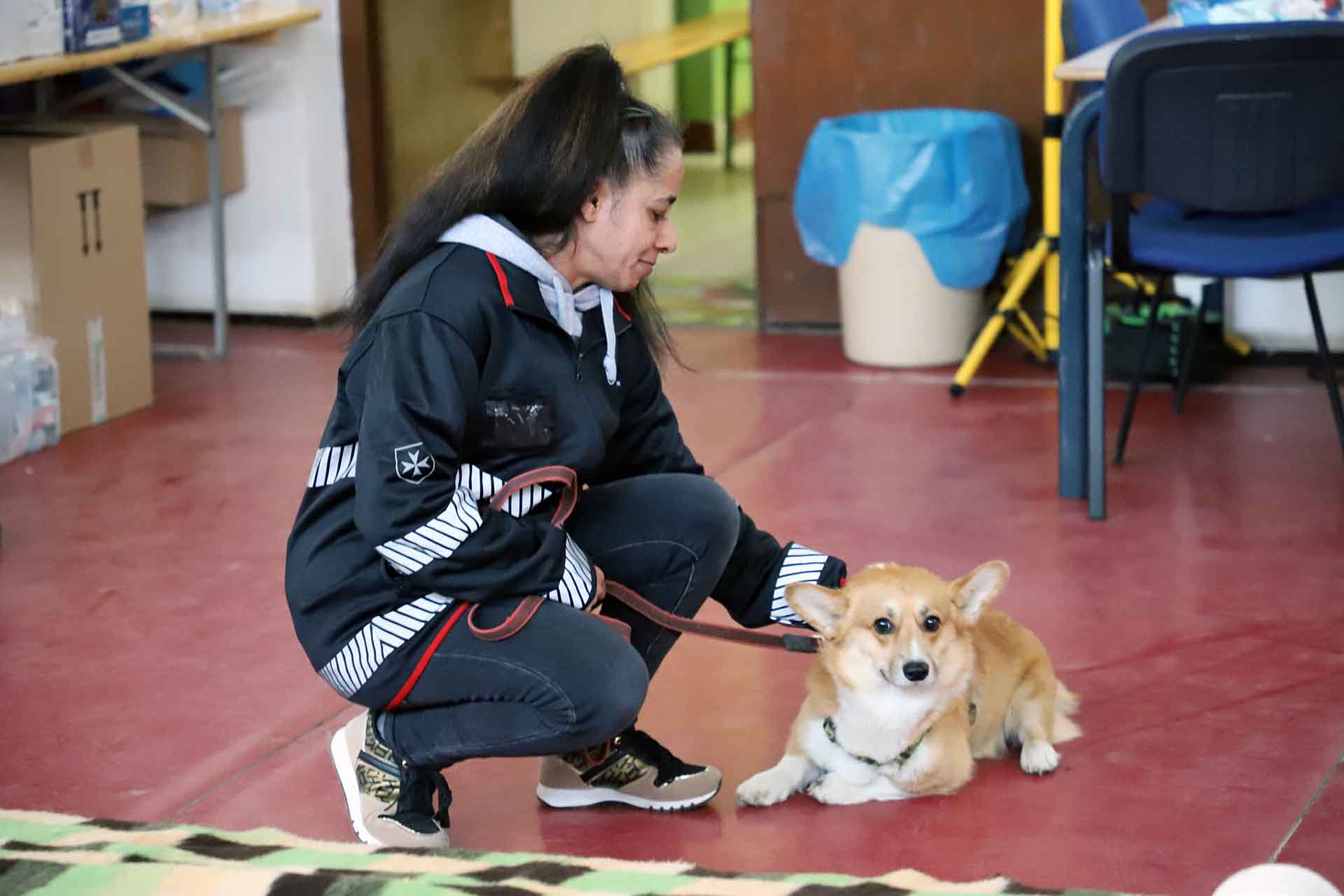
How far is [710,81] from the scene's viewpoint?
913cm

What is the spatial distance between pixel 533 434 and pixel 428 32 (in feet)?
12.9

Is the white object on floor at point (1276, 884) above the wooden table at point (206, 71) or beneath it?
beneath

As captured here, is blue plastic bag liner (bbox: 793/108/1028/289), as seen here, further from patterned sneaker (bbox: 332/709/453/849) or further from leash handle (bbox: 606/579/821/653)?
patterned sneaker (bbox: 332/709/453/849)

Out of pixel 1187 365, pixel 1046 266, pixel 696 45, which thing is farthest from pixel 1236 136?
pixel 696 45

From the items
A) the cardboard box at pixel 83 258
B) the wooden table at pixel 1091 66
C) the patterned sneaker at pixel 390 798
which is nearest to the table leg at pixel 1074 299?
the wooden table at pixel 1091 66

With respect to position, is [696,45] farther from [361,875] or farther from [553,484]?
[361,875]

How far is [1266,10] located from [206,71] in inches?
110

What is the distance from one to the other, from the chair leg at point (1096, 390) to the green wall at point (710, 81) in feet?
19.3

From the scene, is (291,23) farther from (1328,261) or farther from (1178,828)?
(1178,828)

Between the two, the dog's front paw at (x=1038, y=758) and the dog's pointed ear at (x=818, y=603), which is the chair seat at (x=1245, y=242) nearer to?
the dog's front paw at (x=1038, y=758)

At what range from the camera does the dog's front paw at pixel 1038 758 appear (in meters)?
2.29

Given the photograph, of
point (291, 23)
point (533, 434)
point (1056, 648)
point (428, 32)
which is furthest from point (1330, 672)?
point (428, 32)

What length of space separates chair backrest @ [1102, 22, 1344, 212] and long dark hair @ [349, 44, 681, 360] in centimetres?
130

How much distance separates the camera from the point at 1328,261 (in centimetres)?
322
